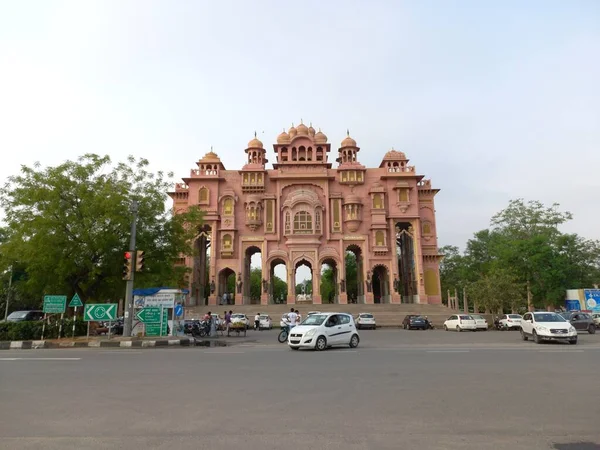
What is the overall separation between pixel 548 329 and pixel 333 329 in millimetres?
9058

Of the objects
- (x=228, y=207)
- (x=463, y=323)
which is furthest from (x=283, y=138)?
(x=463, y=323)

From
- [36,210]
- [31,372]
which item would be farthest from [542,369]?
[36,210]

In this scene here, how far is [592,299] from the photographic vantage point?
126 feet

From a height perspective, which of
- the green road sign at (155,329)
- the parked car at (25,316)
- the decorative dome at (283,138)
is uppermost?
the decorative dome at (283,138)

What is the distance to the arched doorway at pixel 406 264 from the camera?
4691 cm

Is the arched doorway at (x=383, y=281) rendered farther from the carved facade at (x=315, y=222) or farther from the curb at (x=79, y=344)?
the curb at (x=79, y=344)

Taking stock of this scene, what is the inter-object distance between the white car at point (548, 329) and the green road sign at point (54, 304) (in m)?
20.5

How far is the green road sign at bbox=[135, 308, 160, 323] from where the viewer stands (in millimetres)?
19719


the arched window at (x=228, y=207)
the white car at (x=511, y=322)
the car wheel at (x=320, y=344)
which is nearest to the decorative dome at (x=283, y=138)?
the arched window at (x=228, y=207)

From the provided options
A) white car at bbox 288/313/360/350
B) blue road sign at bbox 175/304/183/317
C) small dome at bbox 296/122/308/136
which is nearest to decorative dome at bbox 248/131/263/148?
small dome at bbox 296/122/308/136

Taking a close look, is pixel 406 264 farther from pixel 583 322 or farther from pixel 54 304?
pixel 54 304

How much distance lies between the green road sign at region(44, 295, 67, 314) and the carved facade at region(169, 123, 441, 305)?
25658 millimetres

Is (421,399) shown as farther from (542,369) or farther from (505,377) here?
(542,369)

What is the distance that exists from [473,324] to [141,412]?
27251mm
